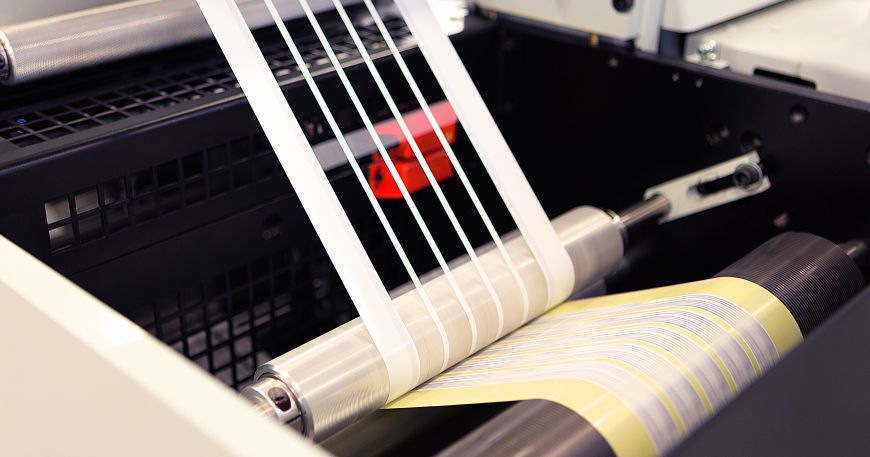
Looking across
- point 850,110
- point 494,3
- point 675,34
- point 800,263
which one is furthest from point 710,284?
point 494,3

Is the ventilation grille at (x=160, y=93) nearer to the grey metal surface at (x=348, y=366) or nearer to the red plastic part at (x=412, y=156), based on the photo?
the red plastic part at (x=412, y=156)

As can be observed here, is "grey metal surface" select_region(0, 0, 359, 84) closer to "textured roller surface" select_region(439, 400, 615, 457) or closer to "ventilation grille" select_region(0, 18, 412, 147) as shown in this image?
"ventilation grille" select_region(0, 18, 412, 147)

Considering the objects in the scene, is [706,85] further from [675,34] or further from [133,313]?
[133,313]

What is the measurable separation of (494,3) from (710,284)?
0.40 meters

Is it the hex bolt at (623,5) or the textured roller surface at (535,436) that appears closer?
the textured roller surface at (535,436)

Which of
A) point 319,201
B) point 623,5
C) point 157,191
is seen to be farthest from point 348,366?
point 623,5

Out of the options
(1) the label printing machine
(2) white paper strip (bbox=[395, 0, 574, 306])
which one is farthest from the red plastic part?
(2) white paper strip (bbox=[395, 0, 574, 306])

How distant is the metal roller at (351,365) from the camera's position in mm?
558

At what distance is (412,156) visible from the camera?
81 cm

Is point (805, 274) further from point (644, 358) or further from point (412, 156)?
point (412, 156)

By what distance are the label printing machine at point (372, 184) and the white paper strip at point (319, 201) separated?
41mm

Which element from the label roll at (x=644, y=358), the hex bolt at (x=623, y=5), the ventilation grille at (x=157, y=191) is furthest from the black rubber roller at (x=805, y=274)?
the ventilation grille at (x=157, y=191)

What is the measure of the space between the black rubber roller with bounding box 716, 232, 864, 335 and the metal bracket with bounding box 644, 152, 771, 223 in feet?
0.29

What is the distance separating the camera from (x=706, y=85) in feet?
2.63
